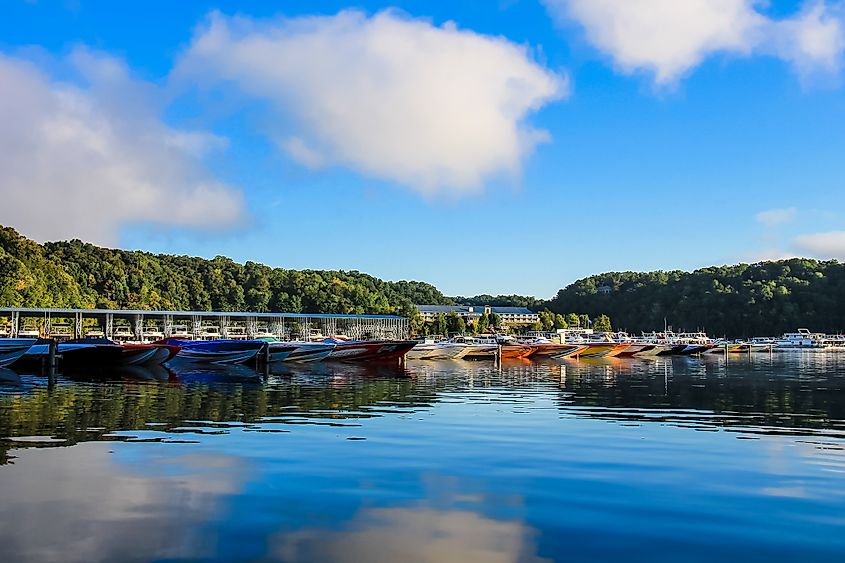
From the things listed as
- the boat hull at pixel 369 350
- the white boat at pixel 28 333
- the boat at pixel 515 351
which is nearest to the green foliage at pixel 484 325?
the boat at pixel 515 351

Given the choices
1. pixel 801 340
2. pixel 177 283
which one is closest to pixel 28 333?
pixel 177 283

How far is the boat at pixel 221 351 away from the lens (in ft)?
159

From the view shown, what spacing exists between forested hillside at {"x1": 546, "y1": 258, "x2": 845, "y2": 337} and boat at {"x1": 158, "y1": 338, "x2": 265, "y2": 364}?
393ft

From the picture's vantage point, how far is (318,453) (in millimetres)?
13039

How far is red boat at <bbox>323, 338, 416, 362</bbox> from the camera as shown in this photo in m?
55.7

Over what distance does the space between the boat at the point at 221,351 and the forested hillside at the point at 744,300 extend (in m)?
120

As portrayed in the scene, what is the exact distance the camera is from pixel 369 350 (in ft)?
184

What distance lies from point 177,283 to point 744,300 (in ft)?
350

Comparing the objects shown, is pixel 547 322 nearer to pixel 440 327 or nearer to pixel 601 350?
pixel 440 327

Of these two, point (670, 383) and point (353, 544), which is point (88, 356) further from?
point (353, 544)

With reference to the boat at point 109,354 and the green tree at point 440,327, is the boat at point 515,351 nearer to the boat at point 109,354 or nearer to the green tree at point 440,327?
the boat at point 109,354

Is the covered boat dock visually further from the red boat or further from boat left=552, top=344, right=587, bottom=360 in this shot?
the red boat

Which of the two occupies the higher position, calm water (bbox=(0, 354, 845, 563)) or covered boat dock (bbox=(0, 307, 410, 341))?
covered boat dock (bbox=(0, 307, 410, 341))

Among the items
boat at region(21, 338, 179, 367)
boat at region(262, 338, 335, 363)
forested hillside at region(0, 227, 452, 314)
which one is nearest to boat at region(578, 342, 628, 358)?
boat at region(262, 338, 335, 363)
